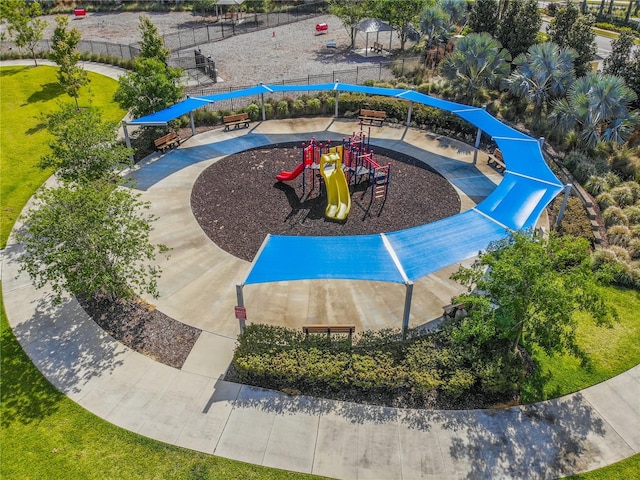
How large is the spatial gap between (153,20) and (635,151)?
49887mm

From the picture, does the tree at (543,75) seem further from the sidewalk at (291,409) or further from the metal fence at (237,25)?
the metal fence at (237,25)

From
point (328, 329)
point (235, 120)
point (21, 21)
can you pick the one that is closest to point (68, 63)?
point (21, 21)

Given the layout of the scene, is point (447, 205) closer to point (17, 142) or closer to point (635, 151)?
point (635, 151)

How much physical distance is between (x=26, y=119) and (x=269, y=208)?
19.0 meters

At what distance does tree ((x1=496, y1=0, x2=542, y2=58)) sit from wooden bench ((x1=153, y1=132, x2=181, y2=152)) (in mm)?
24096

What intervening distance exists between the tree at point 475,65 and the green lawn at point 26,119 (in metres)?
21.6

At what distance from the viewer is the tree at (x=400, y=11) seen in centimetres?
4178

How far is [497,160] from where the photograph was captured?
2517 centimetres

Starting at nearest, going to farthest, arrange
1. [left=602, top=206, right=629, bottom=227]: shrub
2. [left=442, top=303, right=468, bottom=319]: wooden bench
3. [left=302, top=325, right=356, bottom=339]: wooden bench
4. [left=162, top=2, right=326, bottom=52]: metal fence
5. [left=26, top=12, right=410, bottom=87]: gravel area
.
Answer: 1. [left=302, top=325, right=356, bottom=339]: wooden bench
2. [left=442, top=303, right=468, bottom=319]: wooden bench
3. [left=602, top=206, right=629, bottom=227]: shrub
4. [left=26, top=12, right=410, bottom=87]: gravel area
5. [left=162, top=2, right=326, bottom=52]: metal fence

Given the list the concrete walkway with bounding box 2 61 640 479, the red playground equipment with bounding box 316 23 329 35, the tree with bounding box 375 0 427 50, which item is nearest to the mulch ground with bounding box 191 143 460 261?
the concrete walkway with bounding box 2 61 640 479

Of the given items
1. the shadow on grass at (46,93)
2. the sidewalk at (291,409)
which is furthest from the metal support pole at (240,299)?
the shadow on grass at (46,93)

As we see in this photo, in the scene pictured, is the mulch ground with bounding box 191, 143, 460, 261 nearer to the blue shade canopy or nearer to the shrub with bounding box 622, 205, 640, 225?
the blue shade canopy

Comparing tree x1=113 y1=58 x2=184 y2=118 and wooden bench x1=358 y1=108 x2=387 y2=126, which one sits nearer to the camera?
tree x1=113 y1=58 x2=184 y2=118

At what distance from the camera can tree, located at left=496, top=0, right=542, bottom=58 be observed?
1286 inches
